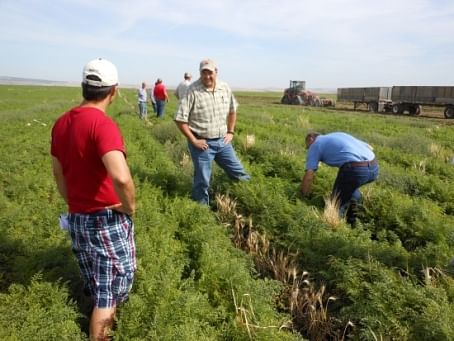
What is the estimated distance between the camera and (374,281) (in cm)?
371

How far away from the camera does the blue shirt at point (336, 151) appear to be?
17.3 feet

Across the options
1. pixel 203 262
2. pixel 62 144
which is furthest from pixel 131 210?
pixel 203 262

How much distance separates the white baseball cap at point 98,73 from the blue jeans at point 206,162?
3.11 metres

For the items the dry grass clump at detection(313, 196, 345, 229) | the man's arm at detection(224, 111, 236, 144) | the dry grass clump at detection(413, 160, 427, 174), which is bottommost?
the dry grass clump at detection(313, 196, 345, 229)

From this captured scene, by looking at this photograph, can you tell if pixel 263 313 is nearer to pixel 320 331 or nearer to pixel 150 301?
pixel 320 331

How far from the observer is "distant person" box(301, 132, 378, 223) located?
5254 mm

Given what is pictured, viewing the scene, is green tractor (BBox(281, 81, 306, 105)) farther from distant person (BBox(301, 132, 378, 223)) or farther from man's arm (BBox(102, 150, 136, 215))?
man's arm (BBox(102, 150, 136, 215))

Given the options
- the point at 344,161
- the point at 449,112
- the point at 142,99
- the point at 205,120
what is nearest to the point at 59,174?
the point at 205,120

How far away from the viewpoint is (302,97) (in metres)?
40.9

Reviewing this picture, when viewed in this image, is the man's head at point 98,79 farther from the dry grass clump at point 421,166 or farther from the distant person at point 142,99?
the distant person at point 142,99

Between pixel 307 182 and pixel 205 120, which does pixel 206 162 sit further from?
pixel 307 182

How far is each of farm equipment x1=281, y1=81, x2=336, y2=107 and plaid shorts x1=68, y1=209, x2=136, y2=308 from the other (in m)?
38.3

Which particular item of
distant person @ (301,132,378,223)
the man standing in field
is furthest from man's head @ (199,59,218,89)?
the man standing in field

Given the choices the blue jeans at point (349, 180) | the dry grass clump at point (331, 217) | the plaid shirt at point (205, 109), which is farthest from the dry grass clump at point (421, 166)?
the plaid shirt at point (205, 109)
